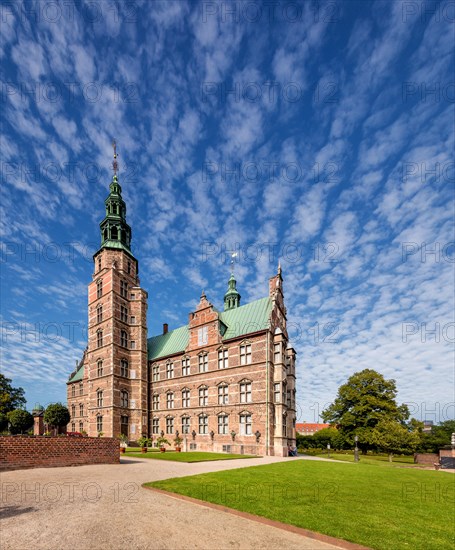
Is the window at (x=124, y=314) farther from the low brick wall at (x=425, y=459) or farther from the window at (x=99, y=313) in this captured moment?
the low brick wall at (x=425, y=459)

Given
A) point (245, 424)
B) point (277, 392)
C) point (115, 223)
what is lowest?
point (245, 424)

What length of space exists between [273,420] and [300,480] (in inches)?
721

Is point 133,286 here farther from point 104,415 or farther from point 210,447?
point 210,447

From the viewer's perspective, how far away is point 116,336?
133ft

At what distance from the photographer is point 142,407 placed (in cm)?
4138

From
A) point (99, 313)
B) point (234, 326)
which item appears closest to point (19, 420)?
point (99, 313)

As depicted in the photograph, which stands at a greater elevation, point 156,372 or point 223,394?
point 156,372

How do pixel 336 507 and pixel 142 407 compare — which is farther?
pixel 142 407

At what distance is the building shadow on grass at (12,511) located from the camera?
7359 millimetres

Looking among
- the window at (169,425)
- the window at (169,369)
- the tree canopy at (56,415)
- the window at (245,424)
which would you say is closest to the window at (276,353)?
the window at (245,424)

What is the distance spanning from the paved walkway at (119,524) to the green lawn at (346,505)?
0.83 m

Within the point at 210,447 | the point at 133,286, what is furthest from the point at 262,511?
the point at 133,286

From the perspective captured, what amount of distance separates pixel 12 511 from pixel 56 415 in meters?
45.8

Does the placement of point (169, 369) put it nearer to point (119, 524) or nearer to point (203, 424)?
point (203, 424)
